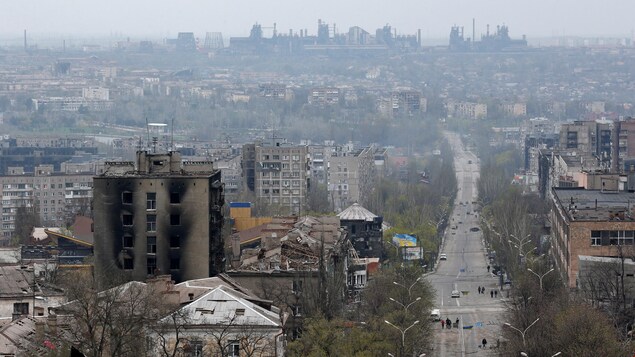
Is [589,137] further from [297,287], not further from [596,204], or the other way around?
[297,287]

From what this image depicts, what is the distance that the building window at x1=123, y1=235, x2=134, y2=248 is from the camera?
46.0 m

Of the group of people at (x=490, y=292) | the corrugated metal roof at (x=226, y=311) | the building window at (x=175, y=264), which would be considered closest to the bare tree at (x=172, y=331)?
the corrugated metal roof at (x=226, y=311)

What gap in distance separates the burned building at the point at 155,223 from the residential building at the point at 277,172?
46341 millimetres

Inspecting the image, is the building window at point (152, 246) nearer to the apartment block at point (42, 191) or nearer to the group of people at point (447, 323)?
the group of people at point (447, 323)

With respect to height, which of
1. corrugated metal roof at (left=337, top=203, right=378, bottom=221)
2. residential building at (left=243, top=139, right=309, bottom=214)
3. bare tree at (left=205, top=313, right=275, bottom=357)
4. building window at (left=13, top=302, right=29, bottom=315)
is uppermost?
building window at (left=13, top=302, right=29, bottom=315)

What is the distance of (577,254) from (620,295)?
6563mm

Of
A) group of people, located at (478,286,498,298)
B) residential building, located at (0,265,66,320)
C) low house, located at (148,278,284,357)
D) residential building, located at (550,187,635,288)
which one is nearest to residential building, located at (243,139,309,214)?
group of people, located at (478,286,498,298)

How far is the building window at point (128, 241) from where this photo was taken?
46031mm

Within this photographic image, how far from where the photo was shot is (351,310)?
47125mm

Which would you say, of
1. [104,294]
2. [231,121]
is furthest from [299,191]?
[231,121]

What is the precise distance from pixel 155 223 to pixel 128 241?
2.27ft

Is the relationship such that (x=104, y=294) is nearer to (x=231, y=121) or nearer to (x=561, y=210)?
(x=561, y=210)

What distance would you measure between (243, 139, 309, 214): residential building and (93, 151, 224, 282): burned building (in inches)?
1824

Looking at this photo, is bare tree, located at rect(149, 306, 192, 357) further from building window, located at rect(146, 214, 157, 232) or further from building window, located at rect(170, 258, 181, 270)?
building window, located at rect(146, 214, 157, 232)
